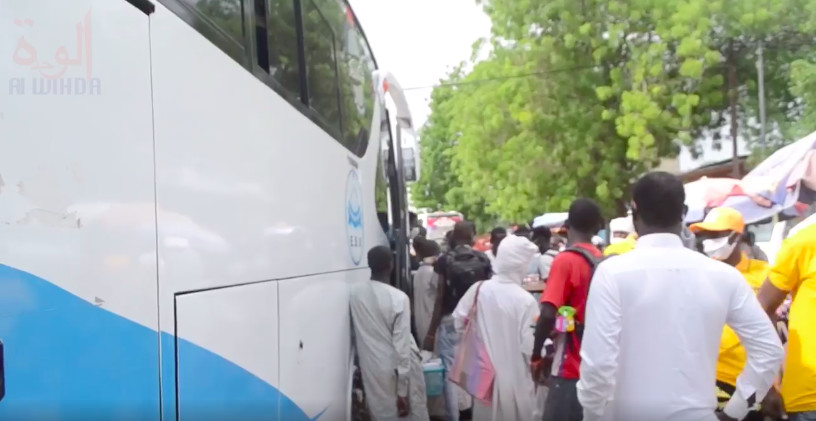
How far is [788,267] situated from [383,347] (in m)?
2.98

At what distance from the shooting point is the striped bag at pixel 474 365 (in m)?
5.76

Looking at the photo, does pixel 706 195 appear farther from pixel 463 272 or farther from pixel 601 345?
pixel 601 345

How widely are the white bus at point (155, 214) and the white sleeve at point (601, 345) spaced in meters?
1.43

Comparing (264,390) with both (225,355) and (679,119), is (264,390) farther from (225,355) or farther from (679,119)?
(679,119)

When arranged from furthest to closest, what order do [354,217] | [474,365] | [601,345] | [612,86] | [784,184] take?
[612,86] < [784,184] < [354,217] < [474,365] < [601,345]

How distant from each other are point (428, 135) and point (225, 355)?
147 ft

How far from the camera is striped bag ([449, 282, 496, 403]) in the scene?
5.76m

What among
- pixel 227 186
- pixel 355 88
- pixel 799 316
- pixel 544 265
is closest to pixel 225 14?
pixel 227 186

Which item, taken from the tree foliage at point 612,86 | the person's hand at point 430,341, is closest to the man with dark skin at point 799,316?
the person's hand at point 430,341

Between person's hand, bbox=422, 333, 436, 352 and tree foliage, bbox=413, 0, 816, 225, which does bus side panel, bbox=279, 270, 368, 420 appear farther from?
tree foliage, bbox=413, 0, 816, 225

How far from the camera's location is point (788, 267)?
12.7 ft

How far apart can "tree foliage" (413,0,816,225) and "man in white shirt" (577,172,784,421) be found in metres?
17.0

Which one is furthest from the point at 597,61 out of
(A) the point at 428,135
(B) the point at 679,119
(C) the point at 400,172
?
(A) the point at 428,135

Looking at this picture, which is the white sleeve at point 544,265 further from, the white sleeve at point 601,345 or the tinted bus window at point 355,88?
the white sleeve at point 601,345
